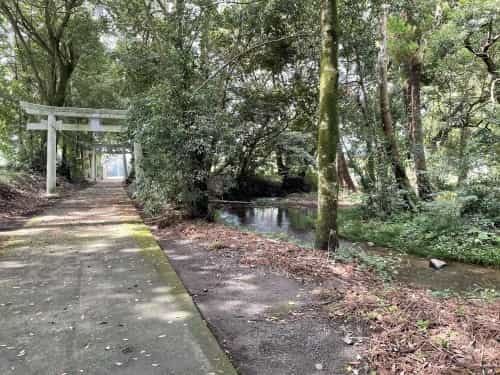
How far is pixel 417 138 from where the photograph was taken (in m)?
9.25

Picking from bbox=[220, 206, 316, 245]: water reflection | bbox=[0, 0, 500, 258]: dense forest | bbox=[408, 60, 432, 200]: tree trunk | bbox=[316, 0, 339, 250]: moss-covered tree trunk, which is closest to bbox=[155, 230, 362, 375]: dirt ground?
bbox=[316, 0, 339, 250]: moss-covered tree trunk

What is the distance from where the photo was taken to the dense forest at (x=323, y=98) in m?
6.34

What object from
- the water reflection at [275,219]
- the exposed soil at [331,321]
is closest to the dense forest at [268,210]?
the exposed soil at [331,321]

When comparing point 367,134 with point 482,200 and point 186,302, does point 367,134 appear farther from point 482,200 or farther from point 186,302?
point 186,302

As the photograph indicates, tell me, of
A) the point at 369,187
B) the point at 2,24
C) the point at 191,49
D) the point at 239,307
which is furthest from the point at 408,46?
the point at 2,24

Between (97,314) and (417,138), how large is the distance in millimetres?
9148

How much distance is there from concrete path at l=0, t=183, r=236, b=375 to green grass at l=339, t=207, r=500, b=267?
5304 mm

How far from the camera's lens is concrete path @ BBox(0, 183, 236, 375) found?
207cm

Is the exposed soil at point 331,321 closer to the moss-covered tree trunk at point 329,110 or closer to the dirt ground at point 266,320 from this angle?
the dirt ground at point 266,320

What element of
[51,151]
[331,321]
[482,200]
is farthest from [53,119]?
[482,200]

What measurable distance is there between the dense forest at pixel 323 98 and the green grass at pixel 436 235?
0.10 ft

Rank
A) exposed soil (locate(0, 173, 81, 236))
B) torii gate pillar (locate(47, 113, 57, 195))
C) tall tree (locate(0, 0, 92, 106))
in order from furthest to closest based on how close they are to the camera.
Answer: torii gate pillar (locate(47, 113, 57, 195)) < tall tree (locate(0, 0, 92, 106)) < exposed soil (locate(0, 173, 81, 236))

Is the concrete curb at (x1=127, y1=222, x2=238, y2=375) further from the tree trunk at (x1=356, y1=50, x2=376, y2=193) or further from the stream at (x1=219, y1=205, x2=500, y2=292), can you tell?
the tree trunk at (x1=356, y1=50, x2=376, y2=193)

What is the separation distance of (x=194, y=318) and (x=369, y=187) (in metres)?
7.82
